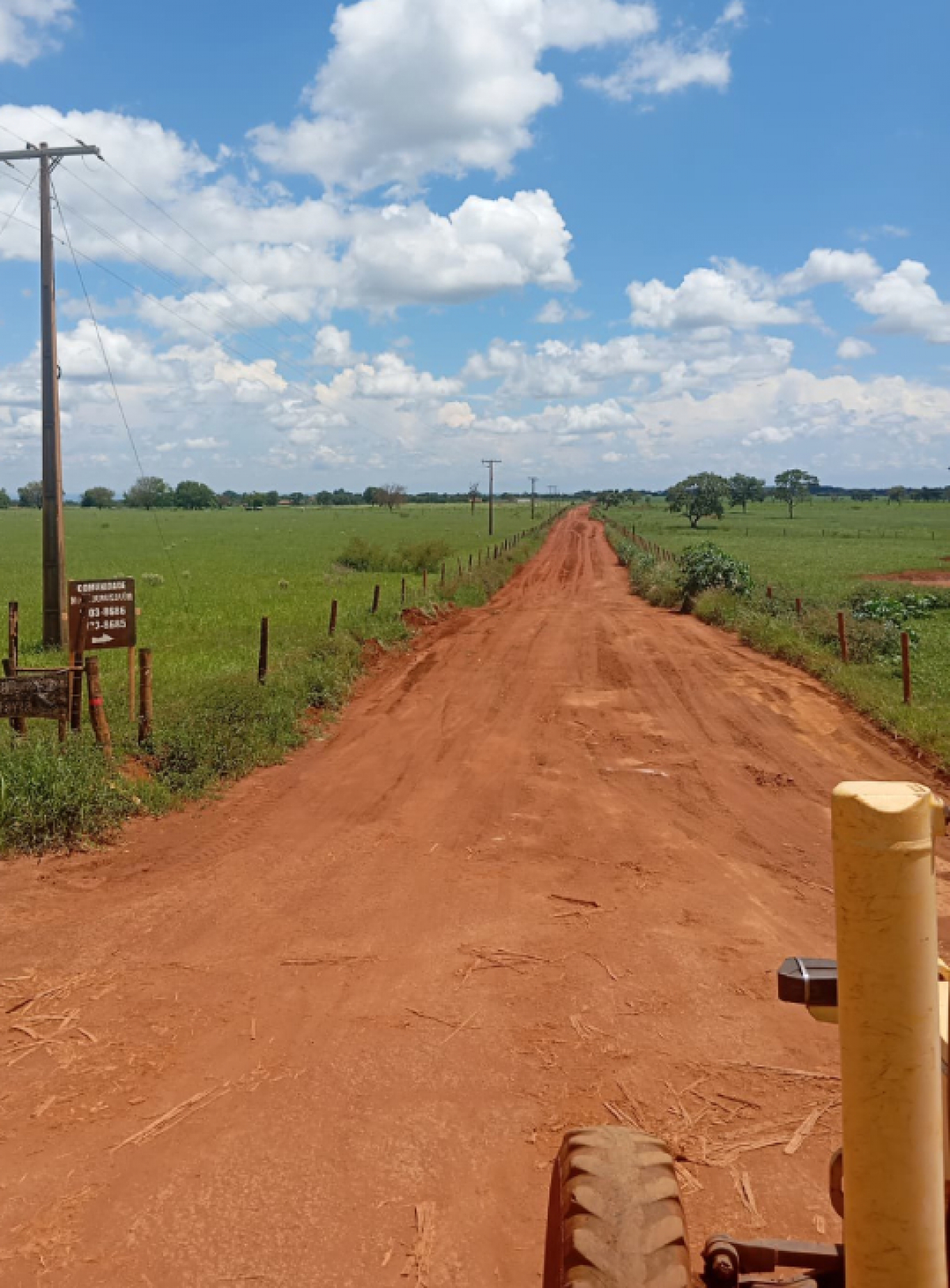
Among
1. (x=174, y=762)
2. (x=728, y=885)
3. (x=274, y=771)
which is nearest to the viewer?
(x=728, y=885)

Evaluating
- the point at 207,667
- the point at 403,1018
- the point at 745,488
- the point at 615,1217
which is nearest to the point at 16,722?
the point at 207,667

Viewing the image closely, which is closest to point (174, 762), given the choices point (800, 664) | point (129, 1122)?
point (129, 1122)

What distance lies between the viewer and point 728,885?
738 centimetres

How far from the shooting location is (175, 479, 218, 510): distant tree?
163125mm

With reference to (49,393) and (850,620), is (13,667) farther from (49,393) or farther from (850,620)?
(850,620)

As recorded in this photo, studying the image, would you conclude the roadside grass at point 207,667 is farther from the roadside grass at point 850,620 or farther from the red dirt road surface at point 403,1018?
the roadside grass at point 850,620

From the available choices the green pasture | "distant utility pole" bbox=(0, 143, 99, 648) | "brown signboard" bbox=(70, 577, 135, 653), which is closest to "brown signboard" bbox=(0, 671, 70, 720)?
"brown signboard" bbox=(70, 577, 135, 653)

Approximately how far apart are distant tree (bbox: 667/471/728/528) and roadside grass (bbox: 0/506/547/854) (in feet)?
156

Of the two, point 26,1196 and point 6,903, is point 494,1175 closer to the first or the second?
point 26,1196

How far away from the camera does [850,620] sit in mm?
19312

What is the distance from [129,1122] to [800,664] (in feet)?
50.1

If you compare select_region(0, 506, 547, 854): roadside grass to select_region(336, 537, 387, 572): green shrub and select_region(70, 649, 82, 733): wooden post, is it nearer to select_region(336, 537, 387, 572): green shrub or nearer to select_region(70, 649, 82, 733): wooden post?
select_region(70, 649, 82, 733): wooden post

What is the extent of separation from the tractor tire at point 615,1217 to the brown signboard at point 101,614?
358 inches

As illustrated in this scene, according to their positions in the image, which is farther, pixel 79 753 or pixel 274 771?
pixel 274 771
